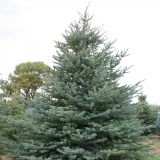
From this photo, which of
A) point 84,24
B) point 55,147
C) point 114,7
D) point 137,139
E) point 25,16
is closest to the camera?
point 55,147

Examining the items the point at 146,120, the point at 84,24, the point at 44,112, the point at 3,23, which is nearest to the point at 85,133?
the point at 44,112

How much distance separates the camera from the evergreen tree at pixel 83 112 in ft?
16.6

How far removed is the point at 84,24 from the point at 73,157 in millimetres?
2602

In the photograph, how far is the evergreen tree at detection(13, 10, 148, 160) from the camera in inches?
200

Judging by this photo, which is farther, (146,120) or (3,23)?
(146,120)

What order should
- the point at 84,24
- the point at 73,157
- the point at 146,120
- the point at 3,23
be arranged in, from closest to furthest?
the point at 73,157, the point at 84,24, the point at 3,23, the point at 146,120

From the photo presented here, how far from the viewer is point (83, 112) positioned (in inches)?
197

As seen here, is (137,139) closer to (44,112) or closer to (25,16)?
(44,112)

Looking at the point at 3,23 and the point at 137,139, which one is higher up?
the point at 3,23

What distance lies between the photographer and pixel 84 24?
20.0 feet

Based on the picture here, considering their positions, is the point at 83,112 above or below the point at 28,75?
below

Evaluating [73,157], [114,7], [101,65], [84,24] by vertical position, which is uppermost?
[114,7]

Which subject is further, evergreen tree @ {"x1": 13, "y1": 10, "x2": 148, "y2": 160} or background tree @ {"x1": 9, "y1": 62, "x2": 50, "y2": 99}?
background tree @ {"x1": 9, "y1": 62, "x2": 50, "y2": 99}

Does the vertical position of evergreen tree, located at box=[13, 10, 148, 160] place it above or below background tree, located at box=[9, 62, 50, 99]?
below
